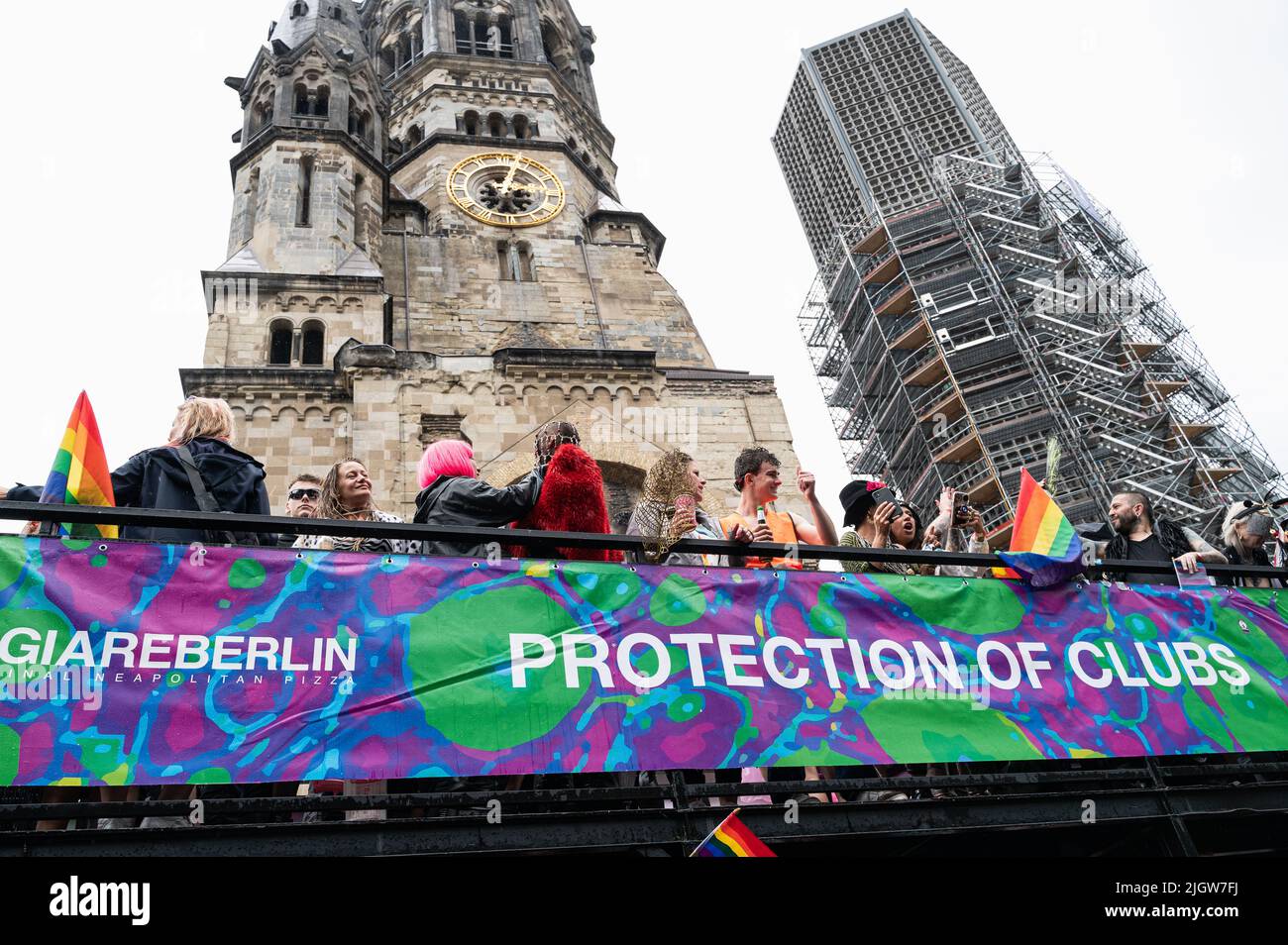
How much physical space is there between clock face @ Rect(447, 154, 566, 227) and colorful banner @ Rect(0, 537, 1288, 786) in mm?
22792

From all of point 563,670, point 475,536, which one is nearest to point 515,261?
point 475,536

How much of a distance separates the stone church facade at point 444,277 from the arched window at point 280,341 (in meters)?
0.04

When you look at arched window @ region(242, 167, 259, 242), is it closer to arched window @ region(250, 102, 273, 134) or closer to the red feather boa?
arched window @ region(250, 102, 273, 134)

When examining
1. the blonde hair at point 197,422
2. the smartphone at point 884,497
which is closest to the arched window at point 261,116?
the blonde hair at point 197,422

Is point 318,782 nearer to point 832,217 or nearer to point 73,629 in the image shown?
point 73,629

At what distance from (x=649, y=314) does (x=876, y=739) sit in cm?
2018

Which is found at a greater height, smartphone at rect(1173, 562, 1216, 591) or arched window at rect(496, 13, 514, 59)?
arched window at rect(496, 13, 514, 59)

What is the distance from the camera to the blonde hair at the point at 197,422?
6391 mm

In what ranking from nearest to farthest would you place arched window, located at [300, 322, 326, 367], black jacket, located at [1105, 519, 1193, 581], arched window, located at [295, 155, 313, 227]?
black jacket, located at [1105, 519, 1193, 581] < arched window, located at [300, 322, 326, 367] < arched window, located at [295, 155, 313, 227]

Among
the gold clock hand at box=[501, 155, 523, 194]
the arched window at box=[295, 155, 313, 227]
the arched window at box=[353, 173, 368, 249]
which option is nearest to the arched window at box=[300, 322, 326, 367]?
the arched window at box=[295, 155, 313, 227]

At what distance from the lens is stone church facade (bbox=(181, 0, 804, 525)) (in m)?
19.6

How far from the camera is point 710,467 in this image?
20.0m
